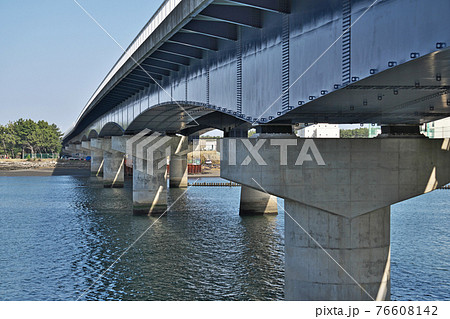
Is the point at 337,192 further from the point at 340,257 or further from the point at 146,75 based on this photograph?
the point at 146,75

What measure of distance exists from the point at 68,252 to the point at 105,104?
1252 inches

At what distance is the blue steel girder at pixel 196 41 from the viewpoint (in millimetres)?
24359

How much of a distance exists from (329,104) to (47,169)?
14225cm

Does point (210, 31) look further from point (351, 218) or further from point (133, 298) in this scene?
point (133, 298)

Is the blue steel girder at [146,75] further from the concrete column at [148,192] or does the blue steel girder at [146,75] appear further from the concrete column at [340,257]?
the concrete column at [340,257]

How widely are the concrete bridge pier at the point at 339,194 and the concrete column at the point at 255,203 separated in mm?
30408

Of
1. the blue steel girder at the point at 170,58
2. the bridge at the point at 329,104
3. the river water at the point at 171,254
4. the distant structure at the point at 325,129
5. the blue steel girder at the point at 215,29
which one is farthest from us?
the distant structure at the point at 325,129

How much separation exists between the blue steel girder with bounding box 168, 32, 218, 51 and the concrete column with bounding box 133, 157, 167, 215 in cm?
2894

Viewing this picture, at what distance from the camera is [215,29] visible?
22250 mm

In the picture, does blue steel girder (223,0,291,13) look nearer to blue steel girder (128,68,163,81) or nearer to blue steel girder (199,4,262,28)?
blue steel girder (199,4,262,28)

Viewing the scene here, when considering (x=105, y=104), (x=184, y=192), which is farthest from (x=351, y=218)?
(x=184, y=192)

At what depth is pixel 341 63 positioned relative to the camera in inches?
569

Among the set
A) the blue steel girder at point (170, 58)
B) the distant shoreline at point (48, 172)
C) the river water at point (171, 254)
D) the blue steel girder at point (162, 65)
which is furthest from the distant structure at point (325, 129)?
the distant shoreline at point (48, 172)

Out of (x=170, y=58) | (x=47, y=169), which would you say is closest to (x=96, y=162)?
(x=47, y=169)
